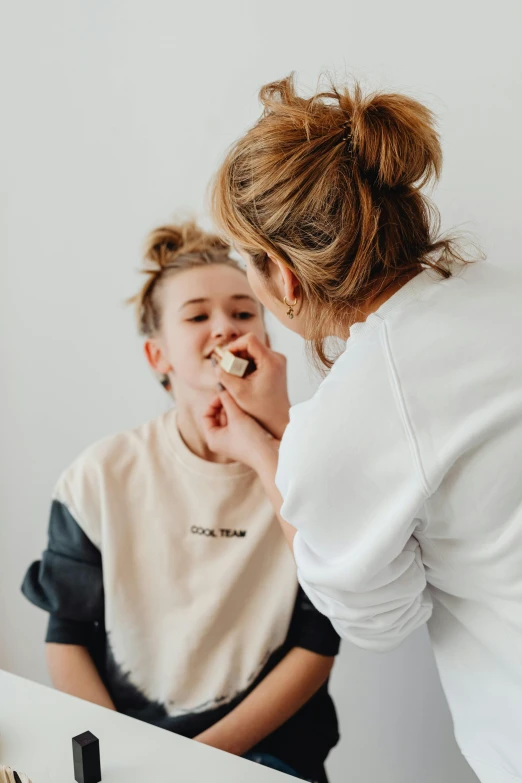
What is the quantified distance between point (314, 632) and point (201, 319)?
0.49 meters

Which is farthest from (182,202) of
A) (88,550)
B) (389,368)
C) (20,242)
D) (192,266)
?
(389,368)

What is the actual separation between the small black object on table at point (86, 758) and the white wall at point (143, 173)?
2.38 feet

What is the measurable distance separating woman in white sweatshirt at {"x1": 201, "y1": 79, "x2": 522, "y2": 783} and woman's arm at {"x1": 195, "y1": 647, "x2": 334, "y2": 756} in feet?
0.90

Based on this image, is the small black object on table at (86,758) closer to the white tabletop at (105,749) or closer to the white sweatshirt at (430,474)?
the white tabletop at (105,749)

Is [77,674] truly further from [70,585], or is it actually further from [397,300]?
[397,300]

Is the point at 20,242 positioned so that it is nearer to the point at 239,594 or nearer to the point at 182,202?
the point at 182,202

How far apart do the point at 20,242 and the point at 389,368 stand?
123 cm

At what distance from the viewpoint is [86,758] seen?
701 millimetres

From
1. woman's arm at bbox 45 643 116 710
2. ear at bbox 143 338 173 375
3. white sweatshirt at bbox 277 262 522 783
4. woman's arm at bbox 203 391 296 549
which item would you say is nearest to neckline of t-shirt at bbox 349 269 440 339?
white sweatshirt at bbox 277 262 522 783

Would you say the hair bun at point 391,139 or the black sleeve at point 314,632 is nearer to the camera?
the hair bun at point 391,139

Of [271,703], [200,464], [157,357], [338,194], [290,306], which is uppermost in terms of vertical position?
[338,194]

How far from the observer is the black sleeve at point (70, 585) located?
1111 mm

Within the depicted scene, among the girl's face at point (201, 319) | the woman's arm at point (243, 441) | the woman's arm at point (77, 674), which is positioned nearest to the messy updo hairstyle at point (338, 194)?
the woman's arm at point (243, 441)

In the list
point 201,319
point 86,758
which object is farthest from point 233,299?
point 86,758
